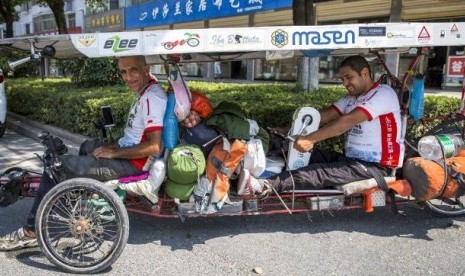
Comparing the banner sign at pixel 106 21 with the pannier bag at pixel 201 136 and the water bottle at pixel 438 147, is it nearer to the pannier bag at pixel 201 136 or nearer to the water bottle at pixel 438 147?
the pannier bag at pixel 201 136

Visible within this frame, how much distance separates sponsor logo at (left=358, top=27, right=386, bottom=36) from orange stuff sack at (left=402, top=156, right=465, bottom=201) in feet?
3.70

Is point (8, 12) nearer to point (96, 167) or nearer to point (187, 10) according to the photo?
point (187, 10)

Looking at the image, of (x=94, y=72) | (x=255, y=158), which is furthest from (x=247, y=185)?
(x=94, y=72)

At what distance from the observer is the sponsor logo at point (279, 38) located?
3.13 meters

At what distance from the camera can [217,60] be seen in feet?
14.4

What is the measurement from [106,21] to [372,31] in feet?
119

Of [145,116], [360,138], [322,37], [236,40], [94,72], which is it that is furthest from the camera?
[94,72]

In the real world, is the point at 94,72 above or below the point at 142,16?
below

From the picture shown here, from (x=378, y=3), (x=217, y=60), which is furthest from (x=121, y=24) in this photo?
(x=217, y=60)

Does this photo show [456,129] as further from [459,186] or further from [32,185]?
[32,185]

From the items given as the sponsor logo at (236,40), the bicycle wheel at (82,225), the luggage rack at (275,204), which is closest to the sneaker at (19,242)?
the bicycle wheel at (82,225)

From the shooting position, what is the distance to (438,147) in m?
3.84

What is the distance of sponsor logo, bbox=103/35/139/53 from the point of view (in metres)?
2.97

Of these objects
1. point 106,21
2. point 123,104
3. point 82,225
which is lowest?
point 82,225
